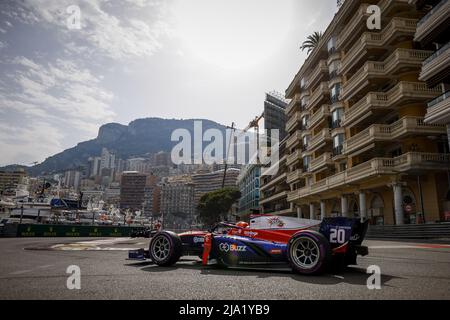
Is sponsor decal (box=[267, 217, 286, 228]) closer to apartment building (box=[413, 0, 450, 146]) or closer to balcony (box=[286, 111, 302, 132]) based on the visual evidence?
apartment building (box=[413, 0, 450, 146])

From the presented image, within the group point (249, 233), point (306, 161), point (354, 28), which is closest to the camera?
point (249, 233)

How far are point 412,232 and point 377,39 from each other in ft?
56.2

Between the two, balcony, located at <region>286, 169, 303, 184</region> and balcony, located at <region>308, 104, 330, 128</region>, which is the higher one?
balcony, located at <region>308, 104, 330, 128</region>

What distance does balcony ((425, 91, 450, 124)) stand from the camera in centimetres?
1986

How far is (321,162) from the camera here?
38.9m

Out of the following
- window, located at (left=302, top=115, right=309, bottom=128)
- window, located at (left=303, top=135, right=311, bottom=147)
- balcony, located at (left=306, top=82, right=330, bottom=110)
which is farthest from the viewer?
window, located at (left=302, top=115, right=309, bottom=128)

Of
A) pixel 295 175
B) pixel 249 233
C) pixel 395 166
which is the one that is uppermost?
pixel 295 175

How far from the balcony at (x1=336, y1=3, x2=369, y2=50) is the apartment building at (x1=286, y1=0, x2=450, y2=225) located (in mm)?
88

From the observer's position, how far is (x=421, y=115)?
26297 millimetres

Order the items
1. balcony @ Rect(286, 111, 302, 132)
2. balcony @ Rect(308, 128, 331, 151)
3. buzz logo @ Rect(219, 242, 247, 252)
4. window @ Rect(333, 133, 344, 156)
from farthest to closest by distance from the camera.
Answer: balcony @ Rect(286, 111, 302, 132) < balcony @ Rect(308, 128, 331, 151) < window @ Rect(333, 133, 344, 156) < buzz logo @ Rect(219, 242, 247, 252)

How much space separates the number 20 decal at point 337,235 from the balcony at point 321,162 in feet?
108

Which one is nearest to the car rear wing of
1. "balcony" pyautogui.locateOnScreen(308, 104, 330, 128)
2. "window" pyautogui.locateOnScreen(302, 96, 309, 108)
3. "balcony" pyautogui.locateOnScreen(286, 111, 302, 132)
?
"balcony" pyautogui.locateOnScreen(308, 104, 330, 128)

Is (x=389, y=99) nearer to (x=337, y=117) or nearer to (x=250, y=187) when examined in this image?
(x=337, y=117)

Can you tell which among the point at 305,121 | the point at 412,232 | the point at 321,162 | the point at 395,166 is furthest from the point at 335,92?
the point at 412,232
